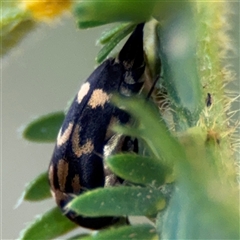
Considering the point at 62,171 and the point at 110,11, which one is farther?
the point at 62,171

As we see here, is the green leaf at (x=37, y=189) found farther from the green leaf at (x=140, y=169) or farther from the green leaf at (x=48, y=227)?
the green leaf at (x=140, y=169)

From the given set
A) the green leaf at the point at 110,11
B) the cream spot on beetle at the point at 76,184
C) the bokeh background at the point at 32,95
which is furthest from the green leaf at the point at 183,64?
the bokeh background at the point at 32,95

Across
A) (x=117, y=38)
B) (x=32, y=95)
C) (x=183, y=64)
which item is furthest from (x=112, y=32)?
(x=32, y=95)

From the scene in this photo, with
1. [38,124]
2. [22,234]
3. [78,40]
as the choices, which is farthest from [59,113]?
[78,40]

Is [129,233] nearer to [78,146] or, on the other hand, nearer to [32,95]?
[78,146]

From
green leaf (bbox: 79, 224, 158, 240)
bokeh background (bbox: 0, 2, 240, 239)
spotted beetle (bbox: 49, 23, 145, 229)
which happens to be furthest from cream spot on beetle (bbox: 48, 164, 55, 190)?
bokeh background (bbox: 0, 2, 240, 239)

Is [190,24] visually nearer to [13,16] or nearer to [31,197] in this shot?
[13,16]

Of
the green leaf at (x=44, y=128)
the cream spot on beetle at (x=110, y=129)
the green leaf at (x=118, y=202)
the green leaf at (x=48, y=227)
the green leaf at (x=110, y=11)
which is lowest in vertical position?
the green leaf at (x=48, y=227)
